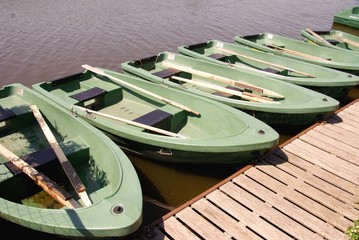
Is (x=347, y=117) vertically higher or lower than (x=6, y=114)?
lower

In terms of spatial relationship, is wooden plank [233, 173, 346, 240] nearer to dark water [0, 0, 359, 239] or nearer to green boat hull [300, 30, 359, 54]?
dark water [0, 0, 359, 239]

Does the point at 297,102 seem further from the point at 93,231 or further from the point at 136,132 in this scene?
the point at 93,231

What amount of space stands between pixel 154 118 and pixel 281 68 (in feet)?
21.3

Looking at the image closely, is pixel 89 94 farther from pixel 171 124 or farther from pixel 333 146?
pixel 333 146

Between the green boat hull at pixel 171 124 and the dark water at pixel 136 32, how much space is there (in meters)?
0.80

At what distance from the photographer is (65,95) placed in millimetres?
9602

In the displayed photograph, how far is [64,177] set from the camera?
6.96m

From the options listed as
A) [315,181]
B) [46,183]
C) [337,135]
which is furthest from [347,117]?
[46,183]

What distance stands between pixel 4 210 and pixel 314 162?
726cm

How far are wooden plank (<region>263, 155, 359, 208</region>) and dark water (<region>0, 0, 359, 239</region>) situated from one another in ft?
3.71

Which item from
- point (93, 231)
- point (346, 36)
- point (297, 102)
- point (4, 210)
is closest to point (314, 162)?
point (297, 102)

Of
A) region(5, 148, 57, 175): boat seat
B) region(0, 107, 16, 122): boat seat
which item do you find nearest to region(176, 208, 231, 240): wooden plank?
region(5, 148, 57, 175): boat seat

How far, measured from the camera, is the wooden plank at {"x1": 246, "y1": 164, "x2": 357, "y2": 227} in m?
6.62

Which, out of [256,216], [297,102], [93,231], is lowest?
[256,216]
